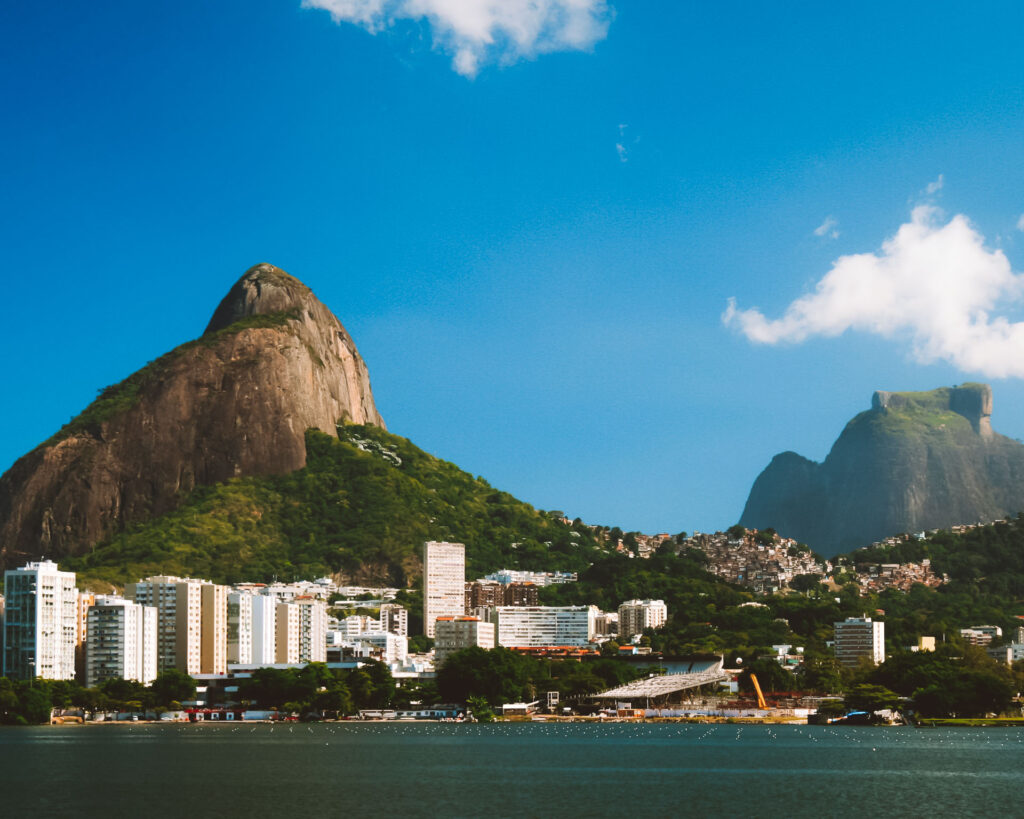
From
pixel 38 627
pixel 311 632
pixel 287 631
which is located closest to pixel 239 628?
pixel 287 631

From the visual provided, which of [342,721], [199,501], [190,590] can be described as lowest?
[342,721]

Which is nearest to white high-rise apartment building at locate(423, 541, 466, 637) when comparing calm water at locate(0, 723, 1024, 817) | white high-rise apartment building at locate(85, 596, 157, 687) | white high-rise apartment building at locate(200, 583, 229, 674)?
white high-rise apartment building at locate(200, 583, 229, 674)

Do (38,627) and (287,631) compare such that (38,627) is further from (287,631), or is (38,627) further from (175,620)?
(287,631)

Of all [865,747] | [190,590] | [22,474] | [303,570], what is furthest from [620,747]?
[22,474]

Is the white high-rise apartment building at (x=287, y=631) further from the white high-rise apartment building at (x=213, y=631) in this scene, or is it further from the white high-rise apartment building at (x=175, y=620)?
the white high-rise apartment building at (x=175, y=620)

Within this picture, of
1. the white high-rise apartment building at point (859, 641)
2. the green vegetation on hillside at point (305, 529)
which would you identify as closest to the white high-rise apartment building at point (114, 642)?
the green vegetation on hillside at point (305, 529)

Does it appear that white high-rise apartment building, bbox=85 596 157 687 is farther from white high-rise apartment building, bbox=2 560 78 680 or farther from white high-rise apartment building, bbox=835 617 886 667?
white high-rise apartment building, bbox=835 617 886 667

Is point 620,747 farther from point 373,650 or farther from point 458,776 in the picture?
point 373,650
